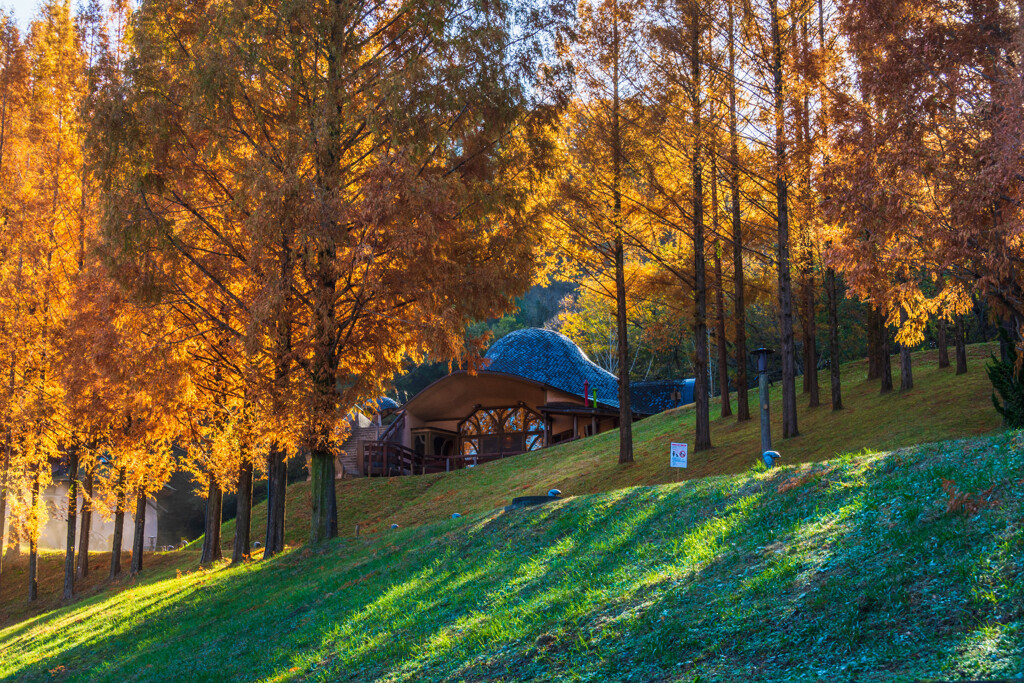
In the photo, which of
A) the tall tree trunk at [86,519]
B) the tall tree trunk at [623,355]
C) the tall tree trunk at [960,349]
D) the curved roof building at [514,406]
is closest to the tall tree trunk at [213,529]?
the tall tree trunk at [86,519]

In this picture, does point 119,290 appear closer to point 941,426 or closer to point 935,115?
point 935,115

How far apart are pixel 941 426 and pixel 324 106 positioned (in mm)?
12006

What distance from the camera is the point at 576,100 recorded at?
60.5ft

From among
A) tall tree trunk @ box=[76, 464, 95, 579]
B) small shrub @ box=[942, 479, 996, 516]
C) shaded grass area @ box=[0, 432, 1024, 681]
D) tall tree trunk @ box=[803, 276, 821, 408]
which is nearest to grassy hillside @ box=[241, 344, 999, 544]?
tall tree trunk @ box=[803, 276, 821, 408]

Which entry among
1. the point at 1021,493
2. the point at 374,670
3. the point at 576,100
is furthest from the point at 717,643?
the point at 576,100

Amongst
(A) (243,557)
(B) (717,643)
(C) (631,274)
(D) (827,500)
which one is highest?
(C) (631,274)

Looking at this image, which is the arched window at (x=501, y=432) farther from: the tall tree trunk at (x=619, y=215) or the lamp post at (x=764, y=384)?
the lamp post at (x=764, y=384)

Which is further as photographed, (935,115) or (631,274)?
(631,274)

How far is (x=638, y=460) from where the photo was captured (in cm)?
1961

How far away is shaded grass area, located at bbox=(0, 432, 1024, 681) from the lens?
4.31 m

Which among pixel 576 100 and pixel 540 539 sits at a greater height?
pixel 576 100

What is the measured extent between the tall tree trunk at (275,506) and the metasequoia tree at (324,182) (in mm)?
2350

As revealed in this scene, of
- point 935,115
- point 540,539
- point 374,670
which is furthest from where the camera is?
point 935,115

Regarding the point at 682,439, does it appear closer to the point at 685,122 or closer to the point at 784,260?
the point at 784,260
